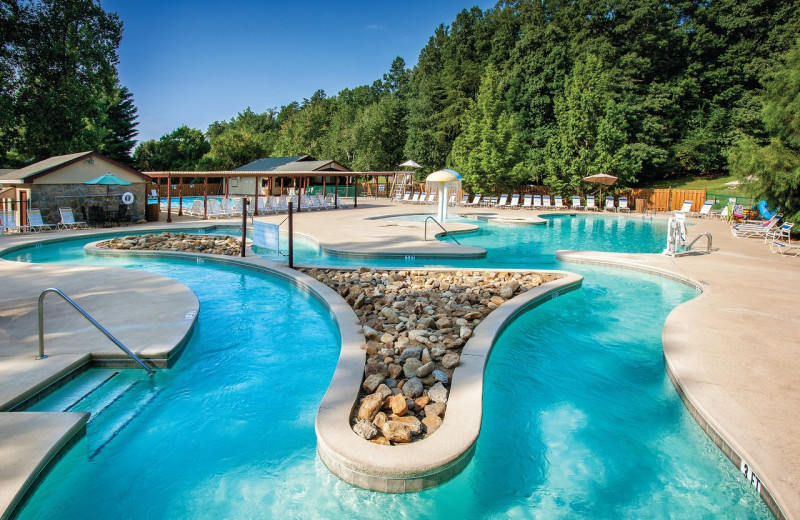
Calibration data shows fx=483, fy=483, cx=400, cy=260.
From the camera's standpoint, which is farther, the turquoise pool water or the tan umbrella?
the tan umbrella

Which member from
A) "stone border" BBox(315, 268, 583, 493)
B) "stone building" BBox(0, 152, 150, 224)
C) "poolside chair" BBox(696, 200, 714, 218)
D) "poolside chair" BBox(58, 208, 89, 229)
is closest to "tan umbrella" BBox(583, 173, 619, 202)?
"poolside chair" BBox(696, 200, 714, 218)

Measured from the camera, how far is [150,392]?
470 cm

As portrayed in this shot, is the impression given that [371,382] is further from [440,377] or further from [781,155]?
[781,155]

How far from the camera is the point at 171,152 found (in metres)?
41.3

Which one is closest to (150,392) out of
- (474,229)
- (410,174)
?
(474,229)

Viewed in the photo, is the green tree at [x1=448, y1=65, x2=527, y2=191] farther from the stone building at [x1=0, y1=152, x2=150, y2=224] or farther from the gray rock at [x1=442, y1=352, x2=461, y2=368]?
the gray rock at [x1=442, y1=352, x2=461, y2=368]

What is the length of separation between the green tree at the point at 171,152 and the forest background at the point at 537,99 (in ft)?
0.36

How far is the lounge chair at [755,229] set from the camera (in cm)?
1405

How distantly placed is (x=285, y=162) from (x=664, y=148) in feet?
92.3

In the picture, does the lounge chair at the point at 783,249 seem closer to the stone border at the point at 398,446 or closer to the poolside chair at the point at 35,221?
the stone border at the point at 398,446

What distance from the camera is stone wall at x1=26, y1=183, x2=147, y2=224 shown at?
16289 millimetres

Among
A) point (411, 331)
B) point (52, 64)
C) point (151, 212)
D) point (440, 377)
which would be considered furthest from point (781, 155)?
point (52, 64)

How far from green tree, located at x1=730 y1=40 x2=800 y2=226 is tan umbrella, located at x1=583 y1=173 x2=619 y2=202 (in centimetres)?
1017

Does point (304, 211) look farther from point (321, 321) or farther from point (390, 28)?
point (390, 28)
